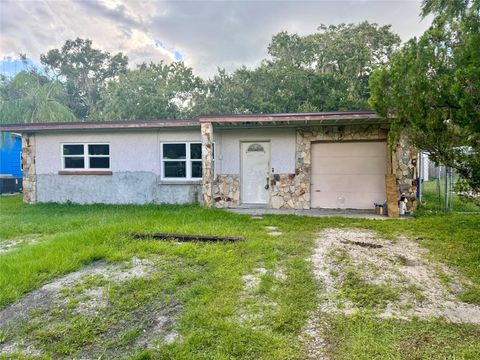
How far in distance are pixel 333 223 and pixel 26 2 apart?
37.9 feet

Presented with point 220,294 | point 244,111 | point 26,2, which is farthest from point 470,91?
point 244,111

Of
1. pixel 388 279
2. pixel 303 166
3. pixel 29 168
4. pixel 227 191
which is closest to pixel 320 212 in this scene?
pixel 303 166

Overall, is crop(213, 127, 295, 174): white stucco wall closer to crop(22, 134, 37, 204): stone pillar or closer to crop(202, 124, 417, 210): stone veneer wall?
crop(202, 124, 417, 210): stone veneer wall

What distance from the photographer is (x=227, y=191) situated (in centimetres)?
1017

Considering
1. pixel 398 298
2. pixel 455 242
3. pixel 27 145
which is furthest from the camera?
pixel 27 145

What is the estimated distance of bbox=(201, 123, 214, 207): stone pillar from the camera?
916 cm

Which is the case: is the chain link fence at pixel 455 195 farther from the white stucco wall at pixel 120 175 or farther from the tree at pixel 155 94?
the tree at pixel 155 94

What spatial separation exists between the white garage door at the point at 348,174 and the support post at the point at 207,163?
3167 mm

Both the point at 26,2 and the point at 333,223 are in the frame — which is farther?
the point at 26,2

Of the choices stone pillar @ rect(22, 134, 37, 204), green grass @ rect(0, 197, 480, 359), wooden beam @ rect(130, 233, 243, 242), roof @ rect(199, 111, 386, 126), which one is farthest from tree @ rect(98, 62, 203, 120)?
wooden beam @ rect(130, 233, 243, 242)

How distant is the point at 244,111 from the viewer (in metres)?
20.2

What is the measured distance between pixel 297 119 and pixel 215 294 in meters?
6.03

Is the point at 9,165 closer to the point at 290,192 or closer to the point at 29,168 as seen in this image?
the point at 29,168

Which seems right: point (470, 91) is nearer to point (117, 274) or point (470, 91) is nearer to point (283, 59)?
point (117, 274)
